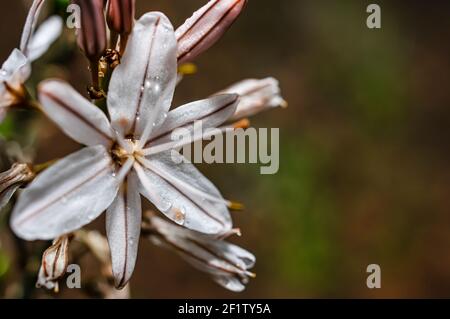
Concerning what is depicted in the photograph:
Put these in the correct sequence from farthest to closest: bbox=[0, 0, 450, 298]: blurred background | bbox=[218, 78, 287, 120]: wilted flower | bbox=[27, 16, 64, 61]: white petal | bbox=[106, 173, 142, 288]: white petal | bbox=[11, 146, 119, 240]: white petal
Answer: bbox=[0, 0, 450, 298]: blurred background
bbox=[218, 78, 287, 120]: wilted flower
bbox=[27, 16, 64, 61]: white petal
bbox=[106, 173, 142, 288]: white petal
bbox=[11, 146, 119, 240]: white petal

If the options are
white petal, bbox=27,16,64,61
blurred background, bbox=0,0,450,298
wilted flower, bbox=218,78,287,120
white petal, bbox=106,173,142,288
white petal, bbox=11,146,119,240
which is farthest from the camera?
blurred background, bbox=0,0,450,298

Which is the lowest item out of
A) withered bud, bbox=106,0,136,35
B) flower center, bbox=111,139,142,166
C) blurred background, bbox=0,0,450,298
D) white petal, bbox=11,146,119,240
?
white petal, bbox=11,146,119,240

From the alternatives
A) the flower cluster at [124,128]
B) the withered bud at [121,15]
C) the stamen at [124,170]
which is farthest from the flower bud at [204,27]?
the stamen at [124,170]

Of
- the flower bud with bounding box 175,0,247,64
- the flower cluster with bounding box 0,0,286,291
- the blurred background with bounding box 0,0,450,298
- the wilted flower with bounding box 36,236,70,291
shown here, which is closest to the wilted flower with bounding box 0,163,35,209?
the flower cluster with bounding box 0,0,286,291

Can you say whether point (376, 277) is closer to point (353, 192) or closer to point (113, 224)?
point (353, 192)

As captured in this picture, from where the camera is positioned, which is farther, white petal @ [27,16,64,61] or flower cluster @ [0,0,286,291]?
white petal @ [27,16,64,61]

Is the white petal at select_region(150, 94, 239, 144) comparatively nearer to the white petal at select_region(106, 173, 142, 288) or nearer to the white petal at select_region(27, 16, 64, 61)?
the white petal at select_region(106, 173, 142, 288)

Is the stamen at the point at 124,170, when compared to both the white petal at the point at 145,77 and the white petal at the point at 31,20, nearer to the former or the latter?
the white petal at the point at 145,77

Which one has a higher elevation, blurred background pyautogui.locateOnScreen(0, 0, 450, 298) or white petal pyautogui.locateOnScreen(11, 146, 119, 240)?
blurred background pyautogui.locateOnScreen(0, 0, 450, 298)

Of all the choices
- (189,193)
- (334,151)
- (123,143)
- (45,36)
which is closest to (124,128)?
(123,143)
